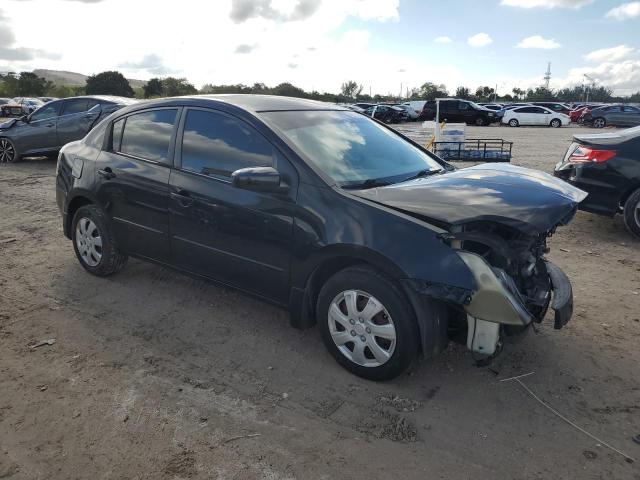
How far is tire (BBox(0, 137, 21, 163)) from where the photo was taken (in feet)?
41.8

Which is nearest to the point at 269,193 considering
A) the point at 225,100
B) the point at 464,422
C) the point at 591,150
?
the point at 225,100

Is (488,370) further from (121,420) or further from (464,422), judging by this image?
(121,420)

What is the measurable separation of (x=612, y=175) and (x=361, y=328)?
4.71m

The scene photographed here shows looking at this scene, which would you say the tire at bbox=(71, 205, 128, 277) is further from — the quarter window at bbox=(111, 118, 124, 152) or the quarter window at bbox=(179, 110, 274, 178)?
the quarter window at bbox=(179, 110, 274, 178)

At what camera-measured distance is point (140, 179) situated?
4.43 meters

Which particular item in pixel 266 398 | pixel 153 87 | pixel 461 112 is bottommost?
pixel 266 398

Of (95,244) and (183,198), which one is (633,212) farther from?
(95,244)

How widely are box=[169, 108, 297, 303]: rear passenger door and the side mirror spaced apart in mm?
95

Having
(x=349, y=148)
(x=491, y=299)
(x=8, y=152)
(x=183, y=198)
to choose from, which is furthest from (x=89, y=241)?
(x=8, y=152)

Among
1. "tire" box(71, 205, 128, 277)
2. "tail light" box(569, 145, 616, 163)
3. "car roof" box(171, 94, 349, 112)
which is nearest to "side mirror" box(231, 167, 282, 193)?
"car roof" box(171, 94, 349, 112)

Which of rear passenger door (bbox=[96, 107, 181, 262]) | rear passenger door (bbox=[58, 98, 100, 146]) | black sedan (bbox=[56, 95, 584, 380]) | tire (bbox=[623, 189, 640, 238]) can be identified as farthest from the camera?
rear passenger door (bbox=[58, 98, 100, 146])

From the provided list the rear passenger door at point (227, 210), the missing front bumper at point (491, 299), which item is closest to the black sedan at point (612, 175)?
the missing front bumper at point (491, 299)

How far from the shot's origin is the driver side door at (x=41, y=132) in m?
12.5

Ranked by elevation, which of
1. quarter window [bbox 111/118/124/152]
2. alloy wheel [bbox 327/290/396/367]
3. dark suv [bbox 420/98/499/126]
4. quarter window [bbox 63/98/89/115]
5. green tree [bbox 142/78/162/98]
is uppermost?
green tree [bbox 142/78/162/98]
